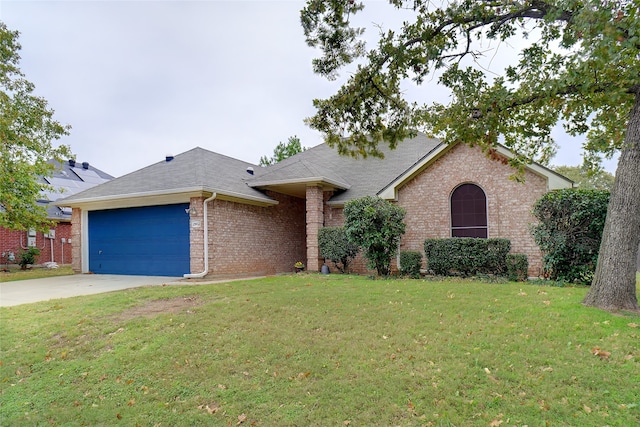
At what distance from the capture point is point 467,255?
409 inches

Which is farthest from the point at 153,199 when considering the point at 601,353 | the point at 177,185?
the point at 601,353

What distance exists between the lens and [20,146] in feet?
53.8

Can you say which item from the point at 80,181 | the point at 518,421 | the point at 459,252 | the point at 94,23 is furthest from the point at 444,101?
the point at 80,181

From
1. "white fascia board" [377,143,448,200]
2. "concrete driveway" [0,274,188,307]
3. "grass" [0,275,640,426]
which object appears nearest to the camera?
"grass" [0,275,640,426]

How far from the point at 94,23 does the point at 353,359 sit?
38.7 ft

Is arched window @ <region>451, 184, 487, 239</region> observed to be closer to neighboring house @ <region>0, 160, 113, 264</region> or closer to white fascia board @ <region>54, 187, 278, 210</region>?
white fascia board @ <region>54, 187, 278, 210</region>

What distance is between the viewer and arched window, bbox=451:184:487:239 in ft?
38.2

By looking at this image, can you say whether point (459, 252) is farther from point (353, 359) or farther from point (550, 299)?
point (353, 359)

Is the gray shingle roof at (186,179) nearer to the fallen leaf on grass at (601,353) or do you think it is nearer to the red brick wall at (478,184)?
the red brick wall at (478,184)

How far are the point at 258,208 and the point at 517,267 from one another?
9.18 meters

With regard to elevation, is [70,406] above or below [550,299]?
below

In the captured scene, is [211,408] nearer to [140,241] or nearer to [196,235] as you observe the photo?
[196,235]

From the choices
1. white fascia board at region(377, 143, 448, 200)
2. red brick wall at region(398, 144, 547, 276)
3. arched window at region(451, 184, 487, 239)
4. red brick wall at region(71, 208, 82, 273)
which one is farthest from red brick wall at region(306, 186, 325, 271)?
red brick wall at region(71, 208, 82, 273)

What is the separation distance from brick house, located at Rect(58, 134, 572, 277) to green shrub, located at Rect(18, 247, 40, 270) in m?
6.31
